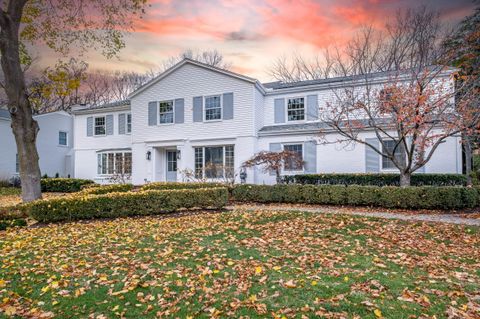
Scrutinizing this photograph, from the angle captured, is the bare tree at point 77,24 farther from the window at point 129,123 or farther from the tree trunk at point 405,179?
the tree trunk at point 405,179

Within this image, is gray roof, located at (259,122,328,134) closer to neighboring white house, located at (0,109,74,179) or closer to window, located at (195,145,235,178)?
window, located at (195,145,235,178)

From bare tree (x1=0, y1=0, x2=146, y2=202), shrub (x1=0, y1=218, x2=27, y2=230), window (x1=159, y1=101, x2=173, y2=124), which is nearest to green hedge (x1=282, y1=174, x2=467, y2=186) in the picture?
window (x1=159, y1=101, x2=173, y2=124)

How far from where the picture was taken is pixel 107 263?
18.2ft

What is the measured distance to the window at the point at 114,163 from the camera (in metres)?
22.1

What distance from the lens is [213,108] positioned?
1925 centimetres

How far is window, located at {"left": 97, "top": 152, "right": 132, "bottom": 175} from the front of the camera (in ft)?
72.4

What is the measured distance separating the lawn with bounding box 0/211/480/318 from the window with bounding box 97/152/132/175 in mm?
13989

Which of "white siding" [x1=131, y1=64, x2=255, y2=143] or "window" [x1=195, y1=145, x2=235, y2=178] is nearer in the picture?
"white siding" [x1=131, y1=64, x2=255, y2=143]

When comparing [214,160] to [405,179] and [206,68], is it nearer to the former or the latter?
[206,68]

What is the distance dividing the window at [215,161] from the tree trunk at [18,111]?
8.54 m

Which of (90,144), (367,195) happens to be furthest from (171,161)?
(367,195)

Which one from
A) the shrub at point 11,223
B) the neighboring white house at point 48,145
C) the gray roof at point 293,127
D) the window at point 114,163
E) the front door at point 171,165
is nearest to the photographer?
the shrub at point 11,223

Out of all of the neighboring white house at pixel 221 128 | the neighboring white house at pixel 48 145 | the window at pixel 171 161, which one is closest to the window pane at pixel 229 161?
the neighboring white house at pixel 221 128

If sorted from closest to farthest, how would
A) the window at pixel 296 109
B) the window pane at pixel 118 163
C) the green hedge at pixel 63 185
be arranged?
the window at pixel 296 109 → the green hedge at pixel 63 185 → the window pane at pixel 118 163
